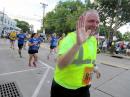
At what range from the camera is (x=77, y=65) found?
297 centimetres

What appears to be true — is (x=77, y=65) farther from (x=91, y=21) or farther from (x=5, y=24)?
(x=5, y=24)

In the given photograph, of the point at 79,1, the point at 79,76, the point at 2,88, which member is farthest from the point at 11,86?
the point at 79,1

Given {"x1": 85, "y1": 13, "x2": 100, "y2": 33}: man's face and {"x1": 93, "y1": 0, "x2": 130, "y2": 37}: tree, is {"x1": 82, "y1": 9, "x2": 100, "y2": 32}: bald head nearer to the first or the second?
{"x1": 85, "y1": 13, "x2": 100, "y2": 33}: man's face

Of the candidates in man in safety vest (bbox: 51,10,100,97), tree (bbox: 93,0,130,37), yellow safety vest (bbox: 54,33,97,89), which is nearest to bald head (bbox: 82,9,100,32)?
man in safety vest (bbox: 51,10,100,97)

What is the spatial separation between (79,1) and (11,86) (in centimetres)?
6362

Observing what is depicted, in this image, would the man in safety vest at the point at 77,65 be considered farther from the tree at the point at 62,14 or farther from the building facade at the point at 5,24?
the tree at the point at 62,14

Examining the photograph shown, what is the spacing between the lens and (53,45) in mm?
18312

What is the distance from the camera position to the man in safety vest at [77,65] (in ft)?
9.33

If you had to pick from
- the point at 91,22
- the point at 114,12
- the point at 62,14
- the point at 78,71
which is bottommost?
the point at 78,71

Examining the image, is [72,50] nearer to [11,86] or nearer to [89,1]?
[11,86]

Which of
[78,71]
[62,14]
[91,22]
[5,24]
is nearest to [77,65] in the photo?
[78,71]

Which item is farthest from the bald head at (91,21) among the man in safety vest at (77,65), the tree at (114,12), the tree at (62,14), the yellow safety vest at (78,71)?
the tree at (62,14)

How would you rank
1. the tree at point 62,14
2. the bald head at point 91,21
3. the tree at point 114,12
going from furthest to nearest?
the tree at point 62,14, the tree at point 114,12, the bald head at point 91,21

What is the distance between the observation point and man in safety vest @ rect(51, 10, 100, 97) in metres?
2.84
